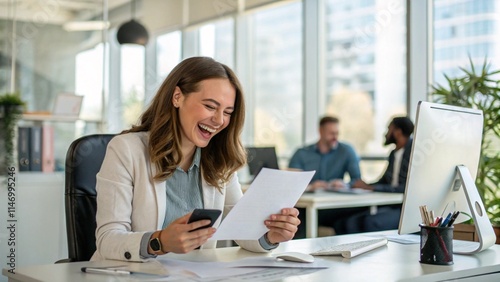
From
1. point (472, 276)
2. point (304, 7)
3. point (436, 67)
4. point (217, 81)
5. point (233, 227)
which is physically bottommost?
point (472, 276)

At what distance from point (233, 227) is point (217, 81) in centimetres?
61

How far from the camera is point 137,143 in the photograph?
220cm

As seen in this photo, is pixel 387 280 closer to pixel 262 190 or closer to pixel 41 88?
pixel 262 190

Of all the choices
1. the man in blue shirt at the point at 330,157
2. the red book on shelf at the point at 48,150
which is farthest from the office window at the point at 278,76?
the red book on shelf at the point at 48,150

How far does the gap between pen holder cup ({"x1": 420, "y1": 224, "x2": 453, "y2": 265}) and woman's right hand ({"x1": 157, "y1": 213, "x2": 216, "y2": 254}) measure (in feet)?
1.99

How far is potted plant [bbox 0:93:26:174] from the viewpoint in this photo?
4277 millimetres

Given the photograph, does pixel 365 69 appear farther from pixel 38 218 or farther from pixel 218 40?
pixel 38 218

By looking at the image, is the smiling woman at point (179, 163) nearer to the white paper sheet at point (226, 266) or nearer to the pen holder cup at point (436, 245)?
the white paper sheet at point (226, 266)

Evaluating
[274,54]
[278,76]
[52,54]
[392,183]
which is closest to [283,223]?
[392,183]

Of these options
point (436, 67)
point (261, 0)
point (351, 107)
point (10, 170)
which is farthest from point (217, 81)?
point (261, 0)

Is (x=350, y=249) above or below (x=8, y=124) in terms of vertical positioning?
below

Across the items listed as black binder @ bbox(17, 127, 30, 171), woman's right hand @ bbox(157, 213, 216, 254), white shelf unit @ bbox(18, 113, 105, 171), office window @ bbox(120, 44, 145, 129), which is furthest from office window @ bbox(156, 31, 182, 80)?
woman's right hand @ bbox(157, 213, 216, 254)

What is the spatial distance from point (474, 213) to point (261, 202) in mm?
773

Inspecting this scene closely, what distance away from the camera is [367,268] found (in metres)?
1.81
